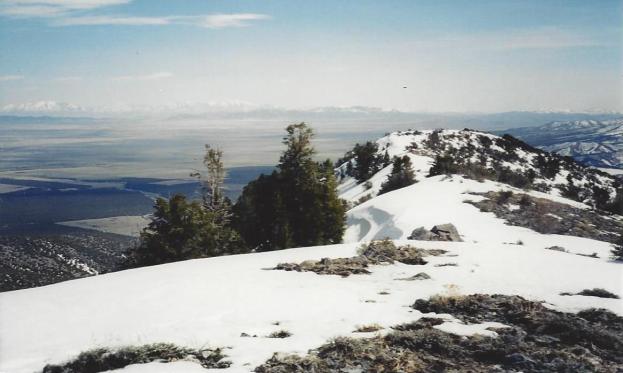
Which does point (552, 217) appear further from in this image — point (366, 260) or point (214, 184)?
point (366, 260)

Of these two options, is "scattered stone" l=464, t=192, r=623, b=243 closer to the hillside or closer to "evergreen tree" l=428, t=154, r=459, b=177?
"evergreen tree" l=428, t=154, r=459, b=177

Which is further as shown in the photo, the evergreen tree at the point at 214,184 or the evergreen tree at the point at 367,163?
the evergreen tree at the point at 367,163

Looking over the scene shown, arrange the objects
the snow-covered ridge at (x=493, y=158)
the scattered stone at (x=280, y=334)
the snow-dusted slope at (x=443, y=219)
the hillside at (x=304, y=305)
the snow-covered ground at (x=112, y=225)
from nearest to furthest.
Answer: the hillside at (x=304, y=305) → the scattered stone at (x=280, y=334) → the snow-dusted slope at (x=443, y=219) → the snow-covered ridge at (x=493, y=158) → the snow-covered ground at (x=112, y=225)

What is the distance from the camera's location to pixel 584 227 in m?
40.6

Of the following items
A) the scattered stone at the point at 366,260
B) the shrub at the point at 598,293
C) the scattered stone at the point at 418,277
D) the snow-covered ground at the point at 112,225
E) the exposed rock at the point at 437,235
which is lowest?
the snow-covered ground at the point at 112,225

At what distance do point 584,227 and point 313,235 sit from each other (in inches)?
972

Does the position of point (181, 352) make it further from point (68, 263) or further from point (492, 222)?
point (68, 263)

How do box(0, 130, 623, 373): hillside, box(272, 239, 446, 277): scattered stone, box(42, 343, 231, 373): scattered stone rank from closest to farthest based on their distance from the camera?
box(42, 343, 231, 373): scattered stone → box(0, 130, 623, 373): hillside → box(272, 239, 446, 277): scattered stone

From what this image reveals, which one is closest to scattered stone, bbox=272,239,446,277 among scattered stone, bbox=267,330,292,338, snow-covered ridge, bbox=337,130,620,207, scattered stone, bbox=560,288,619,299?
scattered stone, bbox=560,288,619,299

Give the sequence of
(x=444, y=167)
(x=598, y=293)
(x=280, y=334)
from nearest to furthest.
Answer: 1. (x=280, y=334)
2. (x=598, y=293)
3. (x=444, y=167)

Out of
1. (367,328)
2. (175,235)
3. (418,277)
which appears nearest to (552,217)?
(418,277)

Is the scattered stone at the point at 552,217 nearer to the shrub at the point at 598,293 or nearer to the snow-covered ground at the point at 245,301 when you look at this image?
the snow-covered ground at the point at 245,301

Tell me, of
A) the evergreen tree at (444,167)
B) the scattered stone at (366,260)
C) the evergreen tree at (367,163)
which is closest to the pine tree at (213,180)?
the scattered stone at (366,260)

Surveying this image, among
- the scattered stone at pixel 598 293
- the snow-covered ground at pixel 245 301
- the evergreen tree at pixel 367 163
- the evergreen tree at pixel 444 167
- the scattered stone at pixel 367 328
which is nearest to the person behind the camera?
the snow-covered ground at pixel 245 301
